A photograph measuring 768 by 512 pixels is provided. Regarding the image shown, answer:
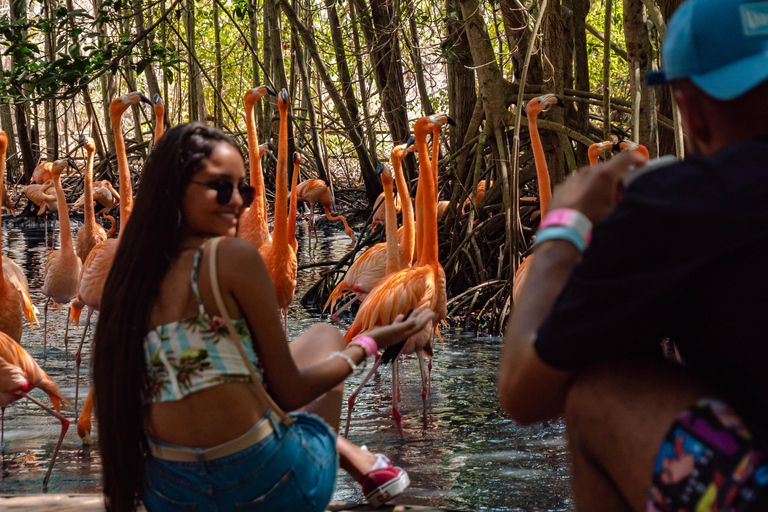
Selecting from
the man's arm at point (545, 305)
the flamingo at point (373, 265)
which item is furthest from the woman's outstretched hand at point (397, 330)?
the flamingo at point (373, 265)

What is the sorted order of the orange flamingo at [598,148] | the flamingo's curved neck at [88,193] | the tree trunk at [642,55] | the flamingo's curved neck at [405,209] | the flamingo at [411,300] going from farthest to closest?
the flamingo's curved neck at [88,193], the flamingo's curved neck at [405,209], the orange flamingo at [598,148], the tree trunk at [642,55], the flamingo at [411,300]

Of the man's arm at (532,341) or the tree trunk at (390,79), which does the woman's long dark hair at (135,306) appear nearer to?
the man's arm at (532,341)

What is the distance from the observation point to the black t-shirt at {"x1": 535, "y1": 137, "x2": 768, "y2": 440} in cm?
98

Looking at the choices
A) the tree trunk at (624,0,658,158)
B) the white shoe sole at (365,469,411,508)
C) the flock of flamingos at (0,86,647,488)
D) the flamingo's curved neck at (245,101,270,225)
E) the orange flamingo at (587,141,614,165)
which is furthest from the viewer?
the flamingo's curved neck at (245,101,270,225)

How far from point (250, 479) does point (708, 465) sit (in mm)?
941

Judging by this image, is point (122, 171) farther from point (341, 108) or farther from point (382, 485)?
point (341, 108)

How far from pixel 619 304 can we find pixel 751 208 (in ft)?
0.62

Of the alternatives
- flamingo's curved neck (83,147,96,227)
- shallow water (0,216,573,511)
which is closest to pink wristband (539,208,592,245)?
shallow water (0,216,573,511)

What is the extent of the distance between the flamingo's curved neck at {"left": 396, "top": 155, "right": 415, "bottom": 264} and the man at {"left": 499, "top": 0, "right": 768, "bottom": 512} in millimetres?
3904

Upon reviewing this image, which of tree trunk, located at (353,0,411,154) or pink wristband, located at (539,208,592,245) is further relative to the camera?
tree trunk, located at (353,0,411,154)

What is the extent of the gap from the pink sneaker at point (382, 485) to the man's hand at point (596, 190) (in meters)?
1.08

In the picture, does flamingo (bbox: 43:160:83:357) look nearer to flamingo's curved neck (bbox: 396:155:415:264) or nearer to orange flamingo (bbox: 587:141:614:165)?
flamingo's curved neck (bbox: 396:155:415:264)

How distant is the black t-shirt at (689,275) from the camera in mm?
976

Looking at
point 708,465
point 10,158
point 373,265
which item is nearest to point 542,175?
point 373,265
